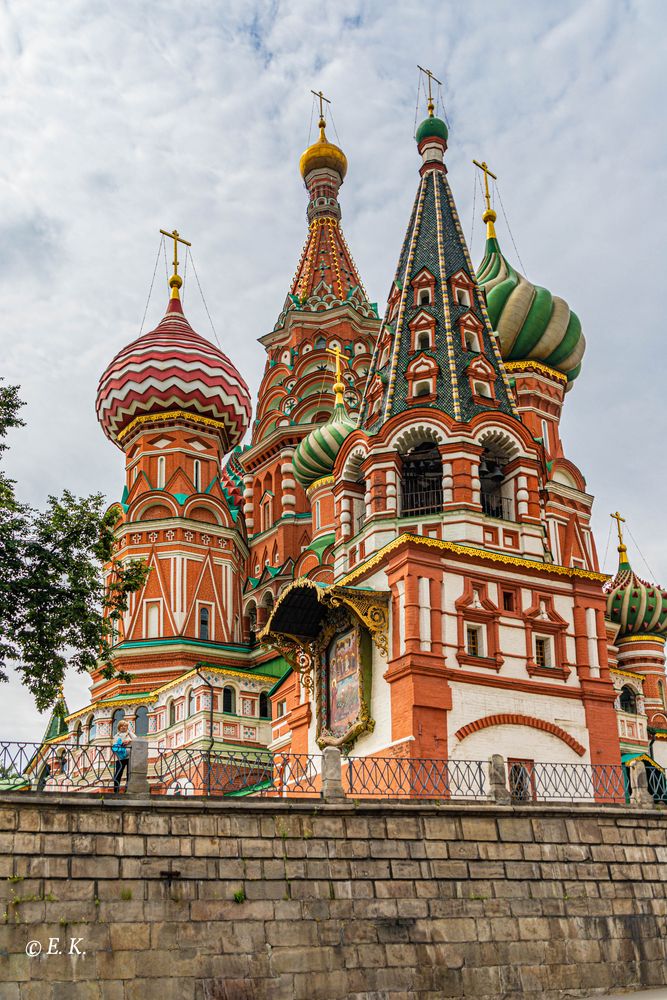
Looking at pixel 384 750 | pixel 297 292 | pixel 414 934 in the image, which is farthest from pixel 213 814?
pixel 297 292

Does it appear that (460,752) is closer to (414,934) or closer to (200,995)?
(414,934)

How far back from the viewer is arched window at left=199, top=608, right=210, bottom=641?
34.2 metres

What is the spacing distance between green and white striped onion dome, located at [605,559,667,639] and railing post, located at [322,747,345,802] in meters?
21.3

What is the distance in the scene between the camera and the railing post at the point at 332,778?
577 inches

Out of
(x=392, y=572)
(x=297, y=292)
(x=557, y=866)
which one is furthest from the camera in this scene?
(x=297, y=292)

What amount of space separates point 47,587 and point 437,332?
1161 cm

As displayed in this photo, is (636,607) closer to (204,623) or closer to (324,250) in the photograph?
(204,623)

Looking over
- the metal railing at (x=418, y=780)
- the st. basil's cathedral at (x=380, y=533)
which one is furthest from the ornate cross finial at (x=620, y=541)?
the metal railing at (x=418, y=780)

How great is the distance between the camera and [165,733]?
31.5m

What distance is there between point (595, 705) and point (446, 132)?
14662mm

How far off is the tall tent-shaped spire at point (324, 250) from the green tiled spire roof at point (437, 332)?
1343 cm

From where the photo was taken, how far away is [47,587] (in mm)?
17250

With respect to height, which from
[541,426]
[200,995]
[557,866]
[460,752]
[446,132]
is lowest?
[200,995]

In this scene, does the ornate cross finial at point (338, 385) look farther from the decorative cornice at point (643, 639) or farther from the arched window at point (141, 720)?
the decorative cornice at point (643, 639)
